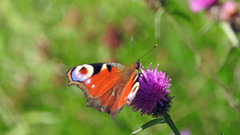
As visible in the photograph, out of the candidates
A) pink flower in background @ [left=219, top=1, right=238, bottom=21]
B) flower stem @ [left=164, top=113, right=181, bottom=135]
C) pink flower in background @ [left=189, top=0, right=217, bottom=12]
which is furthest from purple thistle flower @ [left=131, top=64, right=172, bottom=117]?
pink flower in background @ [left=189, top=0, right=217, bottom=12]

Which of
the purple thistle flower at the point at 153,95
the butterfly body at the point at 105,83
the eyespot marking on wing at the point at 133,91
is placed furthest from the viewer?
the purple thistle flower at the point at 153,95

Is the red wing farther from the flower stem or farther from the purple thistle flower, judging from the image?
the flower stem

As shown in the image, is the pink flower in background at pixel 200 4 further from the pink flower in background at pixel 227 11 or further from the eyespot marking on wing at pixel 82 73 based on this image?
the eyespot marking on wing at pixel 82 73

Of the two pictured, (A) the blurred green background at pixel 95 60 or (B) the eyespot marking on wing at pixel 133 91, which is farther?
(A) the blurred green background at pixel 95 60

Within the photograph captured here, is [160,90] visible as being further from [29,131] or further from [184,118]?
[29,131]

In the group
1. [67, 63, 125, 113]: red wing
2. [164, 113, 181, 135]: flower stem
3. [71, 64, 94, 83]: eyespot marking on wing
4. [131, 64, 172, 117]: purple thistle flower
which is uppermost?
[71, 64, 94, 83]: eyespot marking on wing

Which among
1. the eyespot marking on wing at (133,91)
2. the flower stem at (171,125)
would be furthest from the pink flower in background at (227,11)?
the eyespot marking on wing at (133,91)
